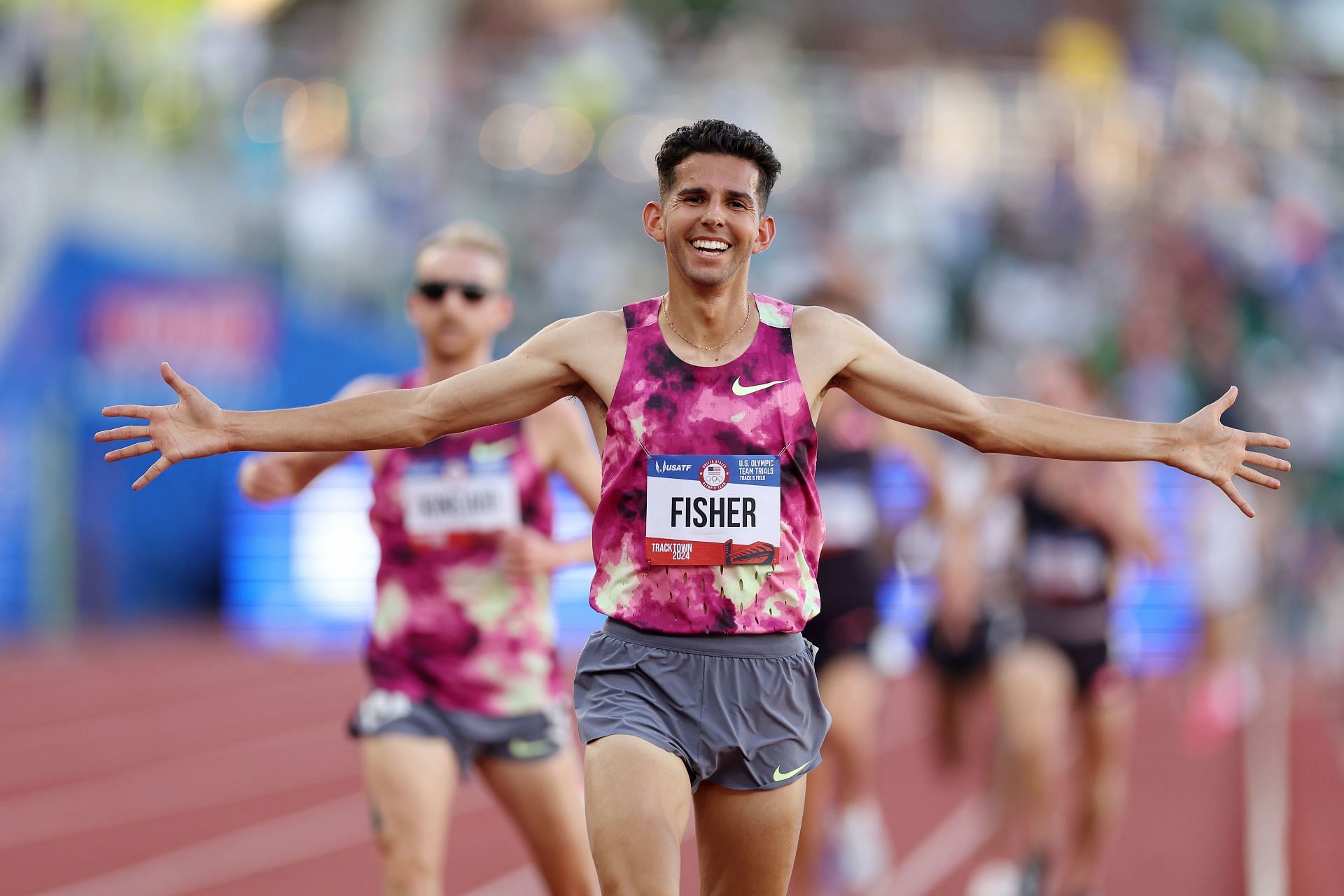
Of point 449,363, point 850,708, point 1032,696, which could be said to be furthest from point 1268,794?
point 449,363

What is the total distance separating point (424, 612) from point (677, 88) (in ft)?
53.2

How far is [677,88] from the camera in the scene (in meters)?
20.3

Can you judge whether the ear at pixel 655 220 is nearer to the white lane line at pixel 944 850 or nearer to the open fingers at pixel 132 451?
the open fingers at pixel 132 451

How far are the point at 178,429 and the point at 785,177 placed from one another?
1617 centimetres

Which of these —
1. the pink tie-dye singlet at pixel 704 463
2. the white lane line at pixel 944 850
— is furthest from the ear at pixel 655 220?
the white lane line at pixel 944 850

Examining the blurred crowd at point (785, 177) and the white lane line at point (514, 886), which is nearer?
the white lane line at point (514, 886)

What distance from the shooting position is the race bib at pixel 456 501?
4930mm

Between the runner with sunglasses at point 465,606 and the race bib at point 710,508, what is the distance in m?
1.29

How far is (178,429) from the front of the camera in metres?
3.48

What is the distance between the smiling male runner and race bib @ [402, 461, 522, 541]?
4.39 ft

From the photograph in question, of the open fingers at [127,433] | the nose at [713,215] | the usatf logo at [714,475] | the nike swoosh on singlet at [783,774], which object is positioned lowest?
the nike swoosh on singlet at [783,774]

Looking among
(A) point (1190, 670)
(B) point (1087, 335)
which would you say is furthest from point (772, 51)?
(A) point (1190, 670)

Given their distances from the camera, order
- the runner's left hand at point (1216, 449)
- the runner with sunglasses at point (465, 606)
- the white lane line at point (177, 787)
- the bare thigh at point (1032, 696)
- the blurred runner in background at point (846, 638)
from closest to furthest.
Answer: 1. the runner's left hand at point (1216, 449)
2. the runner with sunglasses at point (465, 606)
3. the blurred runner in background at point (846, 638)
4. the bare thigh at point (1032, 696)
5. the white lane line at point (177, 787)

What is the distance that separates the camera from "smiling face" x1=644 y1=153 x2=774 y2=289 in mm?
3469
